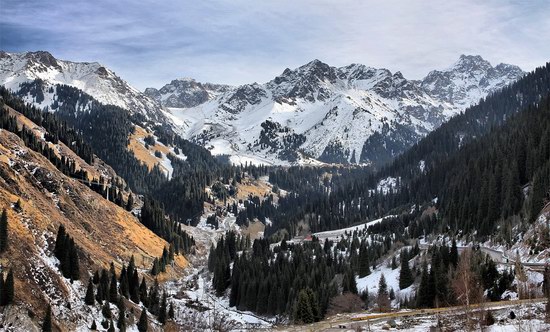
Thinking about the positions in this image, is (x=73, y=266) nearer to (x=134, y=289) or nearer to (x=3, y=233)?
(x=3, y=233)

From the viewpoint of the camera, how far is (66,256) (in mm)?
111625

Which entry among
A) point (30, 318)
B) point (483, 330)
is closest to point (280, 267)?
point (30, 318)

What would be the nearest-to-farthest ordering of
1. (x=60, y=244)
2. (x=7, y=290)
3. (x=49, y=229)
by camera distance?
(x=7, y=290) → (x=60, y=244) → (x=49, y=229)

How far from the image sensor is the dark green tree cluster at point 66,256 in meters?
110

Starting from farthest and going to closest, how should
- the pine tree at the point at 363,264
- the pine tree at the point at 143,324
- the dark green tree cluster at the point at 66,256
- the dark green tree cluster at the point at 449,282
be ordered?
the pine tree at the point at 363,264, the dark green tree cluster at the point at 66,256, the pine tree at the point at 143,324, the dark green tree cluster at the point at 449,282

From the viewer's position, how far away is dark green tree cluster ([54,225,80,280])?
362ft

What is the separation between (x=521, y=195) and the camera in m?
166

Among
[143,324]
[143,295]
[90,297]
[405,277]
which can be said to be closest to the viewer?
[90,297]

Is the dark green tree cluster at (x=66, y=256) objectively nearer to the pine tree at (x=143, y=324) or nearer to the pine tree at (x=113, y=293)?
the pine tree at (x=113, y=293)

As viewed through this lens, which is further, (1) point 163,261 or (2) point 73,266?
(1) point 163,261

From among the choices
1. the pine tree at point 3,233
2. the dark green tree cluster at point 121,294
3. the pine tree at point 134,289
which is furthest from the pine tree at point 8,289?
the pine tree at point 134,289

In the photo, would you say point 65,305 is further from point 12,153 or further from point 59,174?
point 59,174

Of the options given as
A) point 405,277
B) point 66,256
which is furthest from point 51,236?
point 405,277

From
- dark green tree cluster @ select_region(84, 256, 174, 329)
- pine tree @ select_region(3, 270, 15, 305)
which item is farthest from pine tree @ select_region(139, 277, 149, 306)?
pine tree @ select_region(3, 270, 15, 305)
